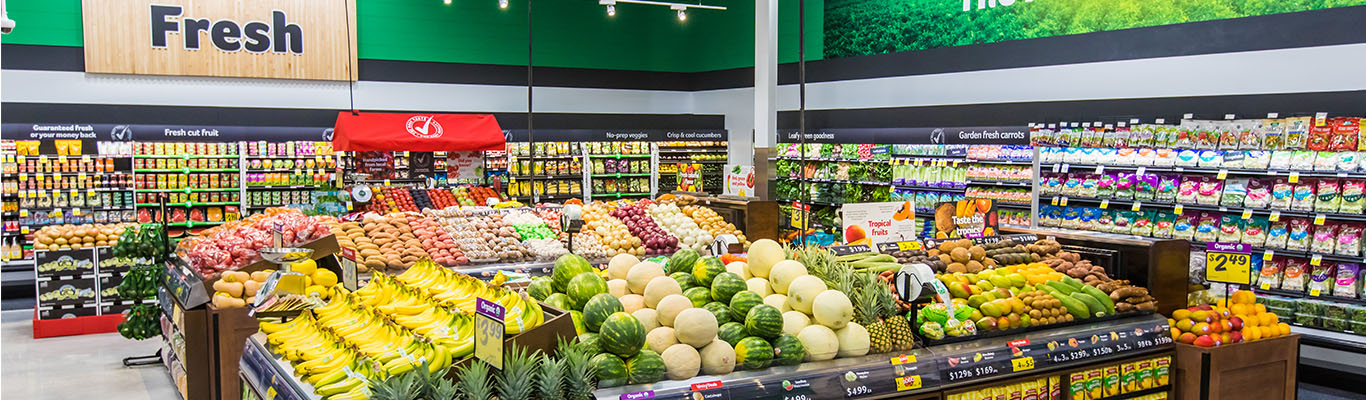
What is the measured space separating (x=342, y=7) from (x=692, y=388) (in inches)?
461

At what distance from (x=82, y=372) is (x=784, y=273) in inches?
238

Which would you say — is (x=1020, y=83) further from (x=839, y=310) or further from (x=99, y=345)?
(x=99, y=345)

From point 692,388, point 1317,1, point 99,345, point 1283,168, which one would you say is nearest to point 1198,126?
point 1283,168

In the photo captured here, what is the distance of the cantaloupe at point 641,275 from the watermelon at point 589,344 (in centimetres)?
49

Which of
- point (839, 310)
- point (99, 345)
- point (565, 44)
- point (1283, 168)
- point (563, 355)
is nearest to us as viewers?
point (563, 355)

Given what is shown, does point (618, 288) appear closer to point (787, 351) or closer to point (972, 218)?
point (787, 351)

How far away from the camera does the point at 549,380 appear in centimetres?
290

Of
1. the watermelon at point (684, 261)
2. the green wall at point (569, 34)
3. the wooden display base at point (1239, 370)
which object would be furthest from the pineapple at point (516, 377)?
the green wall at point (569, 34)

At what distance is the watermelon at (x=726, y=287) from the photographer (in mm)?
3807

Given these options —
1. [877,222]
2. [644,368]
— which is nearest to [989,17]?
[877,222]

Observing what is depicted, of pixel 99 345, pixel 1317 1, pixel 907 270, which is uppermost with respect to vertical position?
pixel 1317 1

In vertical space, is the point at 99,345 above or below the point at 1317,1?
below

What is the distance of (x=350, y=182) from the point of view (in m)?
10.2

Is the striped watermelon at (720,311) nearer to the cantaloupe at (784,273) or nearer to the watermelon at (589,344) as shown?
the cantaloupe at (784,273)
